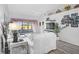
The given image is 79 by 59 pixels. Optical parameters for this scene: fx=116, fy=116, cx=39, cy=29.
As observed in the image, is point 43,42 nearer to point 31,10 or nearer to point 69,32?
point 69,32

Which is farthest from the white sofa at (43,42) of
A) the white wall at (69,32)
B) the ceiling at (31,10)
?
the ceiling at (31,10)

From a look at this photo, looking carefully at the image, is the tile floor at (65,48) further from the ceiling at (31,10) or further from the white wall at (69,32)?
the ceiling at (31,10)

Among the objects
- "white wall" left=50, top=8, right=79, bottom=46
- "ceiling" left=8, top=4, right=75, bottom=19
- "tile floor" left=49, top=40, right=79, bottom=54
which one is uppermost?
"ceiling" left=8, top=4, right=75, bottom=19

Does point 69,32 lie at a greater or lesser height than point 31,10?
lesser

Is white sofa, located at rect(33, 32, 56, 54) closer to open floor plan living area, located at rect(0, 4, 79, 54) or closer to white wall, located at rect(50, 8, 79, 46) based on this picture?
open floor plan living area, located at rect(0, 4, 79, 54)

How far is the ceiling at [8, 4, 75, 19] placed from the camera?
2.00m

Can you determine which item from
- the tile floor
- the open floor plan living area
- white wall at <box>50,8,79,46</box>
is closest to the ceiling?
the open floor plan living area

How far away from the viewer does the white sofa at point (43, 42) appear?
205 centimetres

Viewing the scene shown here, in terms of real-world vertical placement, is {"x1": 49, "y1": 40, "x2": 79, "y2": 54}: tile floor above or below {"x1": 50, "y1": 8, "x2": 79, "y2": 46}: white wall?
below

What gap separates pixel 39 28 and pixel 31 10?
0.34m

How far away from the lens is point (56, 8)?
203 centimetres

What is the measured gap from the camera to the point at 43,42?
6.77 ft

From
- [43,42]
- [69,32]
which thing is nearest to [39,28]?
[43,42]

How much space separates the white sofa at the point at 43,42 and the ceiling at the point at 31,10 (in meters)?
0.34
